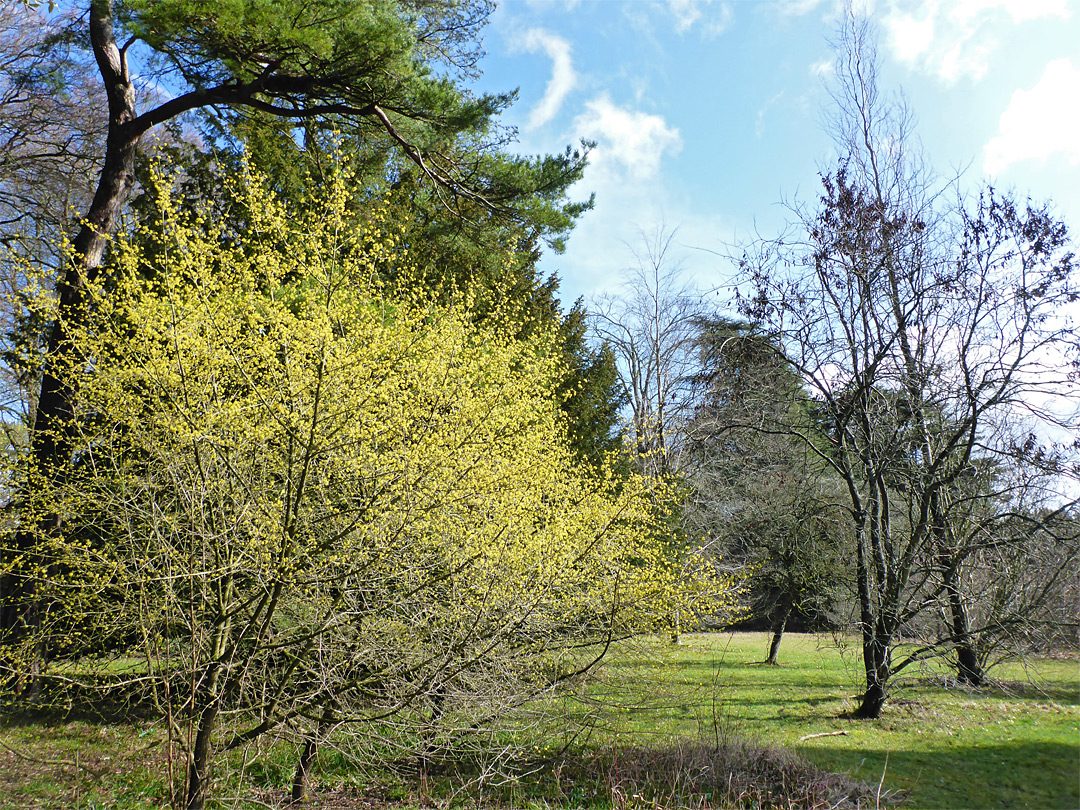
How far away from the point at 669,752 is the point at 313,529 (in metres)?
3.68

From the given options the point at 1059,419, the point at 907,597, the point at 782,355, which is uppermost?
the point at 782,355

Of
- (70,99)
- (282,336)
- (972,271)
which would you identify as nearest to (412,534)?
(282,336)

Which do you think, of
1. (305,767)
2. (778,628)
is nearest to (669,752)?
(305,767)

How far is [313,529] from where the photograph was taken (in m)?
4.38

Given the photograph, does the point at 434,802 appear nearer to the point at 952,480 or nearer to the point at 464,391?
the point at 464,391

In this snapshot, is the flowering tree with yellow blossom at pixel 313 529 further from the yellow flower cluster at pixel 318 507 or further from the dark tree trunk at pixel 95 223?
the dark tree trunk at pixel 95 223

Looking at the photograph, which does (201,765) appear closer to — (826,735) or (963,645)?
(826,735)

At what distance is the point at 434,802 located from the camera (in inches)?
202

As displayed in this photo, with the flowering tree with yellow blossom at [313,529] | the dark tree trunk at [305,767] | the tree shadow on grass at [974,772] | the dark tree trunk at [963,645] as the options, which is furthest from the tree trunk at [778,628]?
the dark tree trunk at [305,767]

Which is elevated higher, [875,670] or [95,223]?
[95,223]

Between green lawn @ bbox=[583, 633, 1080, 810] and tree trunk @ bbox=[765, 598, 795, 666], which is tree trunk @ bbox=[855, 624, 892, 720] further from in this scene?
tree trunk @ bbox=[765, 598, 795, 666]

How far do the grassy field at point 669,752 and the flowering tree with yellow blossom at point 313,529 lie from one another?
2.03ft

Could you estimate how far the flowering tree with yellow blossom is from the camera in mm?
3881

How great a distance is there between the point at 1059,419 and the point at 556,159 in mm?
6157
